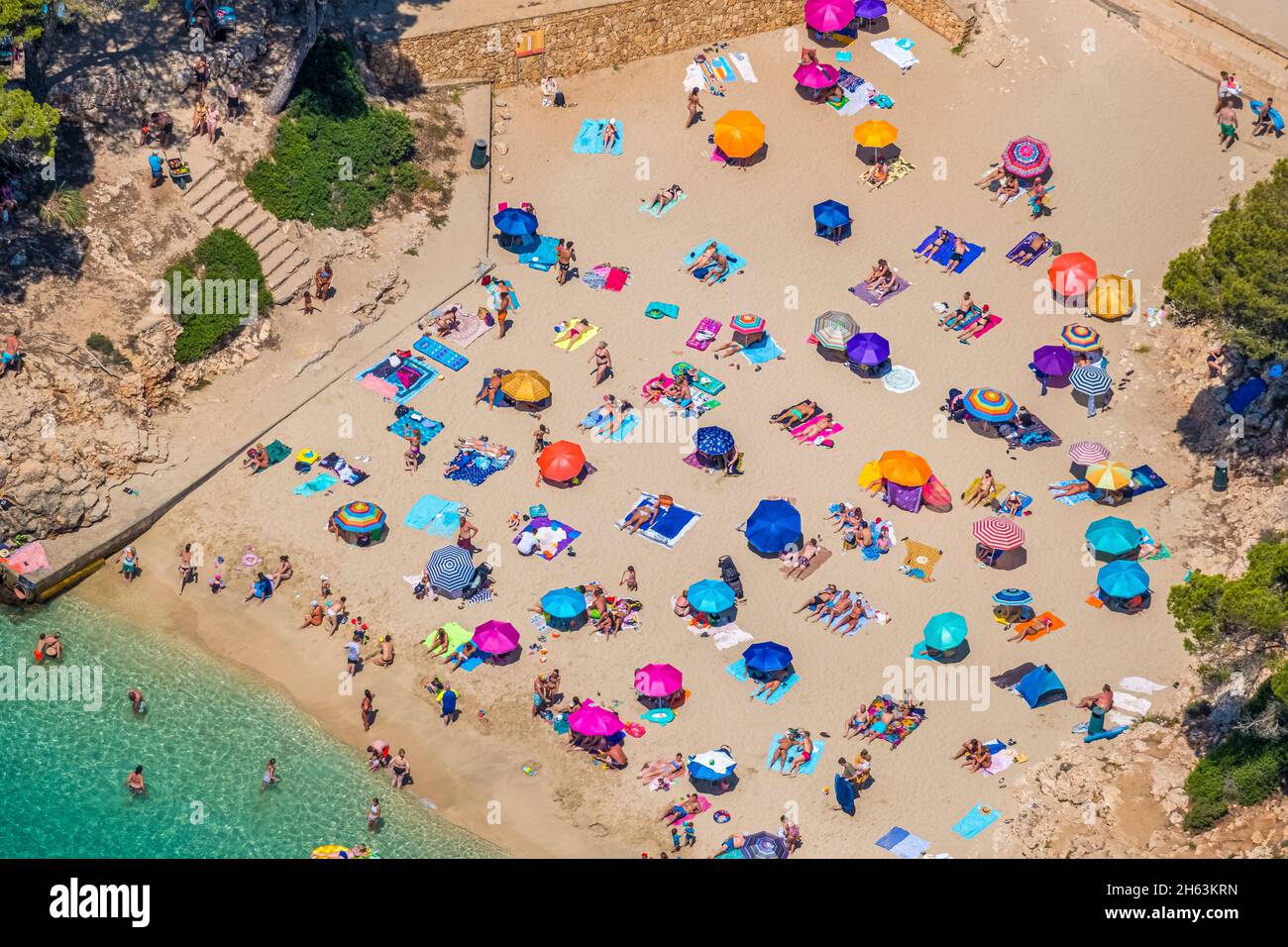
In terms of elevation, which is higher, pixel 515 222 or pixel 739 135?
pixel 739 135

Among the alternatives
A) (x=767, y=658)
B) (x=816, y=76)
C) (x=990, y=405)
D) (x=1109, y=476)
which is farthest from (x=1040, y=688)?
(x=816, y=76)

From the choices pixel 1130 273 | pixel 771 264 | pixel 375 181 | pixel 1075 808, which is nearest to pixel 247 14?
pixel 375 181

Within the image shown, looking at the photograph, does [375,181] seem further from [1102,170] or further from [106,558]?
[1102,170]

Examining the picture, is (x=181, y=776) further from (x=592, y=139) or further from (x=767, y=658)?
(x=592, y=139)

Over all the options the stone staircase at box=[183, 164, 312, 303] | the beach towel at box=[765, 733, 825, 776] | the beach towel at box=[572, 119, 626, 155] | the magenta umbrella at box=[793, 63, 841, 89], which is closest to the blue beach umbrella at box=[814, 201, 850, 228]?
the magenta umbrella at box=[793, 63, 841, 89]

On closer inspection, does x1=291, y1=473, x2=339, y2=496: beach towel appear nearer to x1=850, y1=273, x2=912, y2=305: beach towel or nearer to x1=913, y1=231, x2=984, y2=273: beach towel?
x1=850, y1=273, x2=912, y2=305: beach towel

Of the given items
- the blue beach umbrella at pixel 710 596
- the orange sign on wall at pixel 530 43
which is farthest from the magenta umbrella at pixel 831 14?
the blue beach umbrella at pixel 710 596
